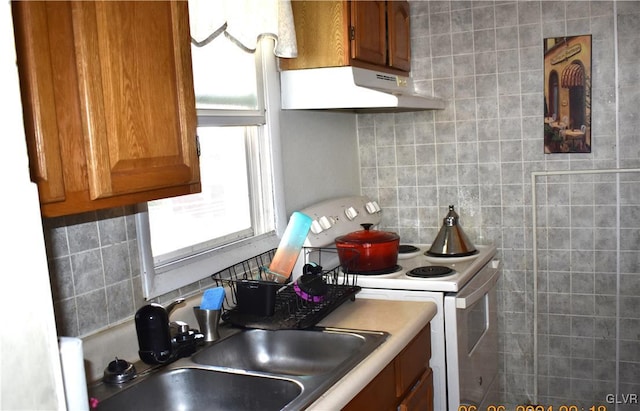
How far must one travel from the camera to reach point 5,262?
0.73 metres

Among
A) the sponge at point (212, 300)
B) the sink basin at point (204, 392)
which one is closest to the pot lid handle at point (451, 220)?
the sponge at point (212, 300)

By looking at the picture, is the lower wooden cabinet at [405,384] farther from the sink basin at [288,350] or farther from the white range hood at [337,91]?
the white range hood at [337,91]

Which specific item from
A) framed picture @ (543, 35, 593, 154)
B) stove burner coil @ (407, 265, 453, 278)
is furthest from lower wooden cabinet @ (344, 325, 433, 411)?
framed picture @ (543, 35, 593, 154)

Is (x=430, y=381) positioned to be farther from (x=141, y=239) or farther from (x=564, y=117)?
(x=564, y=117)

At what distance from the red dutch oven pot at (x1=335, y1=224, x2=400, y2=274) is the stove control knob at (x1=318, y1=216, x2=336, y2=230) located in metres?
0.16

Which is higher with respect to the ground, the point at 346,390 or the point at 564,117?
the point at 564,117

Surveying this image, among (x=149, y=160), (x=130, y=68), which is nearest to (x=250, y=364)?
(x=149, y=160)

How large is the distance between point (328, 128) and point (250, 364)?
1.38 metres

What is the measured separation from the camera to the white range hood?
8.00ft

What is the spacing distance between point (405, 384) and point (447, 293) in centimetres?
46

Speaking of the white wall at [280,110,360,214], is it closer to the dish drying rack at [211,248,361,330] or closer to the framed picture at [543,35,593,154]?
the dish drying rack at [211,248,361,330]

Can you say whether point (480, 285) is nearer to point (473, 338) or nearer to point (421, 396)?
point (473, 338)

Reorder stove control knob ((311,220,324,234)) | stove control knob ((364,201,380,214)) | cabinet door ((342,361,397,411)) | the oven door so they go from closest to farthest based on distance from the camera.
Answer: cabinet door ((342,361,397,411)) < the oven door < stove control knob ((311,220,324,234)) < stove control knob ((364,201,380,214))

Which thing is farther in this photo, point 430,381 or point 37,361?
point 430,381
